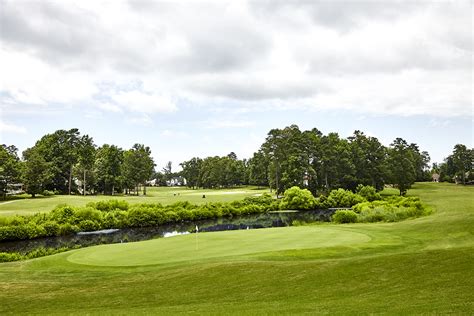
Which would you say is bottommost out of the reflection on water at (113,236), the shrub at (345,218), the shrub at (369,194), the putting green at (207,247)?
the reflection on water at (113,236)

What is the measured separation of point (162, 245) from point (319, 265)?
1291cm

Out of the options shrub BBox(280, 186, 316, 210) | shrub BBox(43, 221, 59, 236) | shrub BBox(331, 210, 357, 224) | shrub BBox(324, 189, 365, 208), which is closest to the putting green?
shrub BBox(331, 210, 357, 224)

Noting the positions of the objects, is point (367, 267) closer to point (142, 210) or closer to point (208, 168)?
point (142, 210)

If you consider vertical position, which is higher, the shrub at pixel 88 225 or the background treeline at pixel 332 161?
the background treeline at pixel 332 161

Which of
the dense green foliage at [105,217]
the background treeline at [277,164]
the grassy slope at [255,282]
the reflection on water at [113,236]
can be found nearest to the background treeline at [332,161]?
the background treeline at [277,164]

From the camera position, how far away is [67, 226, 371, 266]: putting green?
21375mm

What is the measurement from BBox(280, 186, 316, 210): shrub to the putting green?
40.1 metres

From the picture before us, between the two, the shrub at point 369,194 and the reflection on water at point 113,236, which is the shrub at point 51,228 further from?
the shrub at point 369,194

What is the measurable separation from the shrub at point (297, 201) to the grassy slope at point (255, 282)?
46114 millimetres

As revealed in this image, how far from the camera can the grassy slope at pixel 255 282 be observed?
11.7 meters

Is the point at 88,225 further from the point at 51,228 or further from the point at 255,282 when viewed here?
the point at 255,282

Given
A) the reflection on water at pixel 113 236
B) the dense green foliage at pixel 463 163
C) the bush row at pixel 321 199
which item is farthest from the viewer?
the dense green foliage at pixel 463 163

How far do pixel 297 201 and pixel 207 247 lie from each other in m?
46.7

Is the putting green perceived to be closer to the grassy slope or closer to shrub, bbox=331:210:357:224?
the grassy slope
